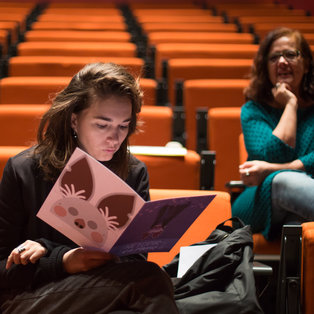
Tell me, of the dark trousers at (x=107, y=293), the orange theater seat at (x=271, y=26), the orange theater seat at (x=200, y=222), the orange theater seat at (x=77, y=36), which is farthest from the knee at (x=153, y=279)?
the orange theater seat at (x=271, y=26)

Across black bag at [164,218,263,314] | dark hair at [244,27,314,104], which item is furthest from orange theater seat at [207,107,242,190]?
black bag at [164,218,263,314]

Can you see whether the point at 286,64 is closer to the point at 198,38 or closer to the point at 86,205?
the point at 86,205

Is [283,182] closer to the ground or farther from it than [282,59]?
closer to the ground

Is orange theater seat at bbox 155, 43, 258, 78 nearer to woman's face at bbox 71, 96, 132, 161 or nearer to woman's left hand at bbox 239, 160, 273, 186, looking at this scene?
woman's left hand at bbox 239, 160, 273, 186

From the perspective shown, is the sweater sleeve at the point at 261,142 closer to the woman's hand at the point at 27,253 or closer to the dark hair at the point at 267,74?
the dark hair at the point at 267,74

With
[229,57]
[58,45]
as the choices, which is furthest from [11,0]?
[229,57]

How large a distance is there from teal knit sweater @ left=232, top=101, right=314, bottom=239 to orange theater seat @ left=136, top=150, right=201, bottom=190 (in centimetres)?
8

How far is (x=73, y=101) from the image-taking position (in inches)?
17.0

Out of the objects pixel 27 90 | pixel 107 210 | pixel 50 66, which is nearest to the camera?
pixel 107 210

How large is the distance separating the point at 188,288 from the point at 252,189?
0.79 feet

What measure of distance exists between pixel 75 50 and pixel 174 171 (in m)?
0.53

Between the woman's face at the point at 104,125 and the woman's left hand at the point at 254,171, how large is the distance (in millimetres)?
218

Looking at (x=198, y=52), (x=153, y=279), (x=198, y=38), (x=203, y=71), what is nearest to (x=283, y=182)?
(x=153, y=279)

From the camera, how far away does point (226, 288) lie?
41cm
